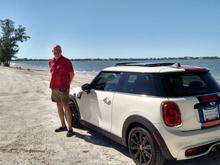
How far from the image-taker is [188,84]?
4320mm

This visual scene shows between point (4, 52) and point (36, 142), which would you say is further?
point (4, 52)

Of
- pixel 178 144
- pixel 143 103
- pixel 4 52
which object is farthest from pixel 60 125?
pixel 4 52

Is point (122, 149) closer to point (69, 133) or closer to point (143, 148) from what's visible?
point (143, 148)

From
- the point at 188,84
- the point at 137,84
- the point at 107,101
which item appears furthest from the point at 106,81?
the point at 188,84

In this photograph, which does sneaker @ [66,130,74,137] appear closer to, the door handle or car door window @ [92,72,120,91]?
car door window @ [92,72,120,91]

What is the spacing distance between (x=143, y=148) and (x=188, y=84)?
1178 mm

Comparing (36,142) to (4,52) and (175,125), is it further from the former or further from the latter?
(4,52)

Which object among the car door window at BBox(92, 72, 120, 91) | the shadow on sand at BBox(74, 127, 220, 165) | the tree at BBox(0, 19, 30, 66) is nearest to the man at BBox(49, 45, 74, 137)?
the shadow on sand at BBox(74, 127, 220, 165)

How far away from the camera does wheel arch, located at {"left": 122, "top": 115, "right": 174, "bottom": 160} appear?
3.83 metres

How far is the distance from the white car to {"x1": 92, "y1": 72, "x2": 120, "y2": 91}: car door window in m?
0.03

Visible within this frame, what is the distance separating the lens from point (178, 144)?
3.76m

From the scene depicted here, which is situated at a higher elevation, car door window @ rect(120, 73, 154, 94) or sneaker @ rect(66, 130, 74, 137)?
car door window @ rect(120, 73, 154, 94)

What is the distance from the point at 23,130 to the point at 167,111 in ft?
12.9

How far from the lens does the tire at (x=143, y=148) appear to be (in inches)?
156
